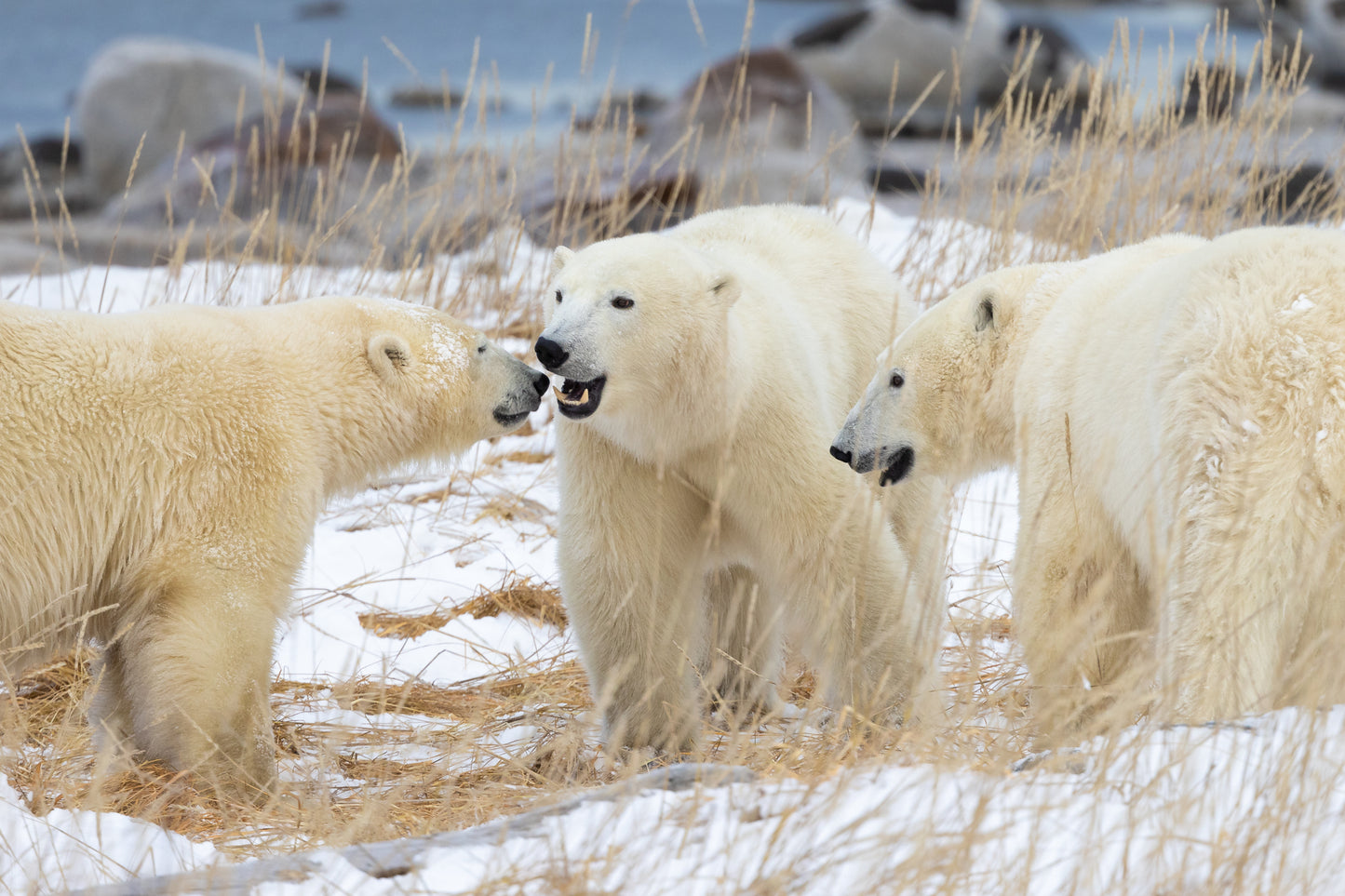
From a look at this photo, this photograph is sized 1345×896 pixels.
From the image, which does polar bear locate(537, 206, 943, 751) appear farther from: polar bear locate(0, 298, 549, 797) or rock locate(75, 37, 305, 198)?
rock locate(75, 37, 305, 198)

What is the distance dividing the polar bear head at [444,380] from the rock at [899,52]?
1960 centimetres

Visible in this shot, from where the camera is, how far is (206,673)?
2.65 m

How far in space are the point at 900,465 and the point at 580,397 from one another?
80 cm

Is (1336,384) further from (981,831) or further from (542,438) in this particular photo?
(542,438)

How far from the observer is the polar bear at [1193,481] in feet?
6.61

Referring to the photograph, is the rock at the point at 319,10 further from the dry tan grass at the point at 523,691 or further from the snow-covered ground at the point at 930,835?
the snow-covered ground at the point at 930,835

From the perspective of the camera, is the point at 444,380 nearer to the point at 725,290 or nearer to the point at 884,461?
the point at 725,290

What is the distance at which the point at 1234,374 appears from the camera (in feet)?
6.82

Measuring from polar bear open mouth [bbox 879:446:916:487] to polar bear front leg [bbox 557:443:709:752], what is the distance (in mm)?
454

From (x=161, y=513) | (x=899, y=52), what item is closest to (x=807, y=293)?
(x=161, y=513)

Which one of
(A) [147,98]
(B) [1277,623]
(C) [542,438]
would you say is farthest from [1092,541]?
(A) [147,98]

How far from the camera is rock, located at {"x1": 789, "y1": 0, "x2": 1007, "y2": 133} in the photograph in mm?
22156

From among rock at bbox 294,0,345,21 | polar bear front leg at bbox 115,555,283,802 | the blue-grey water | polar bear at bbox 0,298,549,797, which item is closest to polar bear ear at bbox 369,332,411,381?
polar bear at bbox 0,298,549,797

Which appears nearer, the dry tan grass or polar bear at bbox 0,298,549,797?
the dry tan grass
